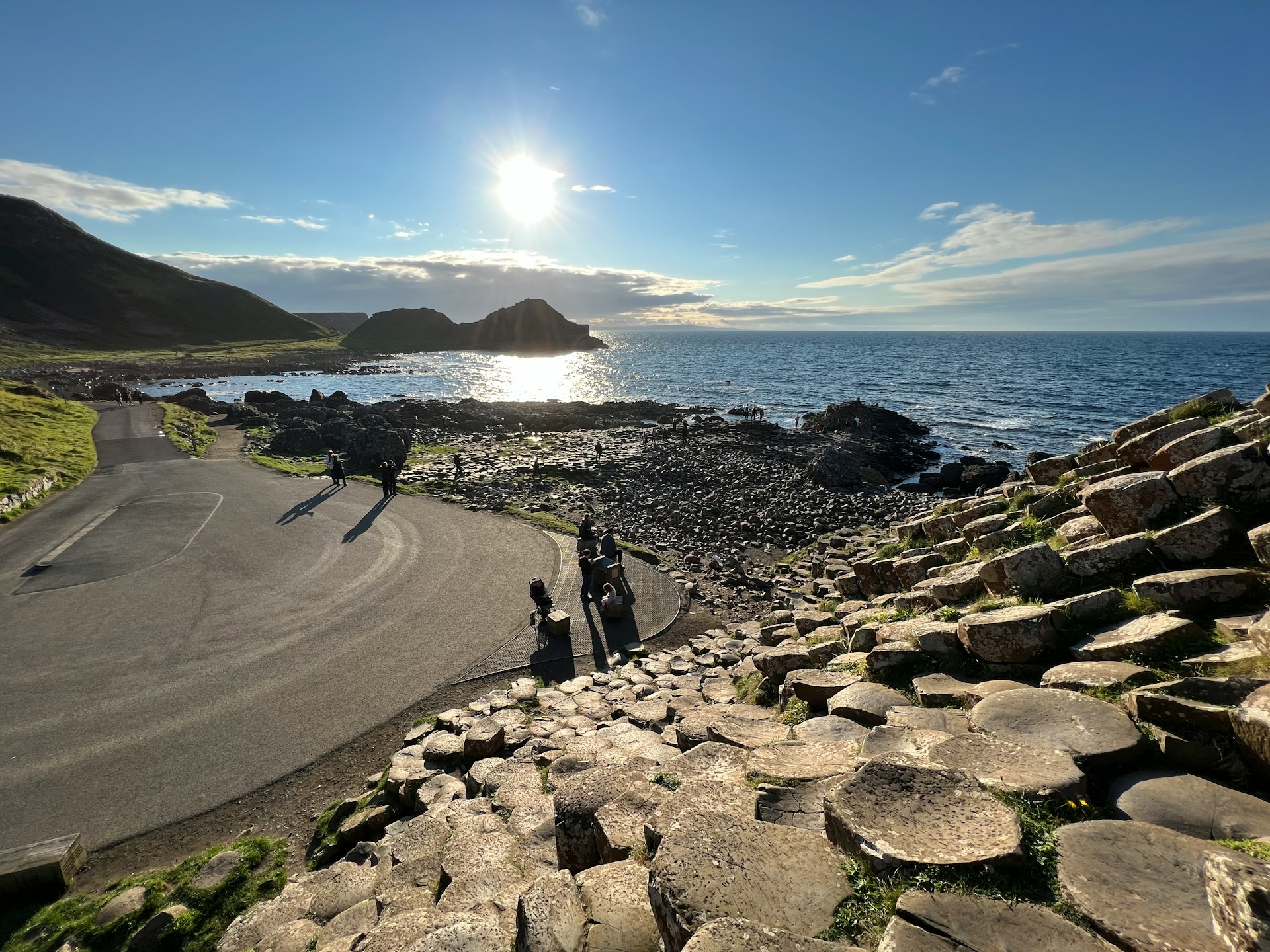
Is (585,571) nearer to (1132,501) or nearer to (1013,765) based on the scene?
(1132,501)

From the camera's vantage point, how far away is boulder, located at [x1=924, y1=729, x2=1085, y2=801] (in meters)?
3.91

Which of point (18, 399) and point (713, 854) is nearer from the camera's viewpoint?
point (713, 854)

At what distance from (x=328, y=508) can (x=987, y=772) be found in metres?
27.5

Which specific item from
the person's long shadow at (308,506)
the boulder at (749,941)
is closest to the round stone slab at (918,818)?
the boulder at (749,941)

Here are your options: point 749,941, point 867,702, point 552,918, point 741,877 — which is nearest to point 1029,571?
point 867,702

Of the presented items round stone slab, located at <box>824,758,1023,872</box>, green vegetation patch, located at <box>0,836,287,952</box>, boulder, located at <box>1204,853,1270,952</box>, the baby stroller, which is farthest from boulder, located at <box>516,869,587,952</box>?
the baby stroller

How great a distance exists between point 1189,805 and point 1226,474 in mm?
4805

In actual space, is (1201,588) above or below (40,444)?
above

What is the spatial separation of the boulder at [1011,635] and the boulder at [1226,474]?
2.58 m

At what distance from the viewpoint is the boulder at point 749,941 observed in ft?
9.67

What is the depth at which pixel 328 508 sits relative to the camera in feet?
85.1

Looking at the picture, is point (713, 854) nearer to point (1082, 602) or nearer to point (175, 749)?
point (1082, 602)

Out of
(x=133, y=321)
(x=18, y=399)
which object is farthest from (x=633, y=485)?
(x=133, y=321)

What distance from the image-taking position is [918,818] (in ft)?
12.3
